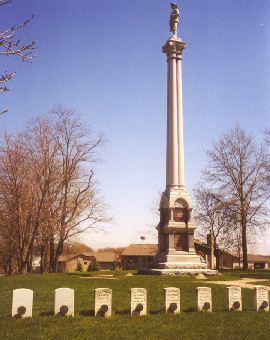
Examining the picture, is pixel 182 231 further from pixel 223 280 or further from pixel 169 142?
pixel 169 142

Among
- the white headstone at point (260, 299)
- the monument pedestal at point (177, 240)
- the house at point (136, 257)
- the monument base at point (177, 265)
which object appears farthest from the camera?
the house at point (136, 257)

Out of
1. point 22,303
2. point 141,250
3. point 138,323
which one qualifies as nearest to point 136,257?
point 141,250

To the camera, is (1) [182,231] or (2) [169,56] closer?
(1) [182,231]

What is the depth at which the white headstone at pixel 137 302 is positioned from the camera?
927cm

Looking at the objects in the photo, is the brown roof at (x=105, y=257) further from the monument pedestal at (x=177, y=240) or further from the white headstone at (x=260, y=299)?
the white headstone at (x=260, y=299)

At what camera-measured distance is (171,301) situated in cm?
960

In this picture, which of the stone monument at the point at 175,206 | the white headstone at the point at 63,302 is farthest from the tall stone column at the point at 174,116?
the white headstone at the point at 63,302

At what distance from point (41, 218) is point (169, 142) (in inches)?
399

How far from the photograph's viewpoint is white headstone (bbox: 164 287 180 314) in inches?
376

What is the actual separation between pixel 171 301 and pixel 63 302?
2822mm

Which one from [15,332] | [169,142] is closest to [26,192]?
[169,142]

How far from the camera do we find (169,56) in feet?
79.9

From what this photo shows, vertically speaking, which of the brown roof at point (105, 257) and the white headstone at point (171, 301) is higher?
the white headstone at point (171, 301)

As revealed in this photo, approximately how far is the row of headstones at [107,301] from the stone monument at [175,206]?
8942 mm
